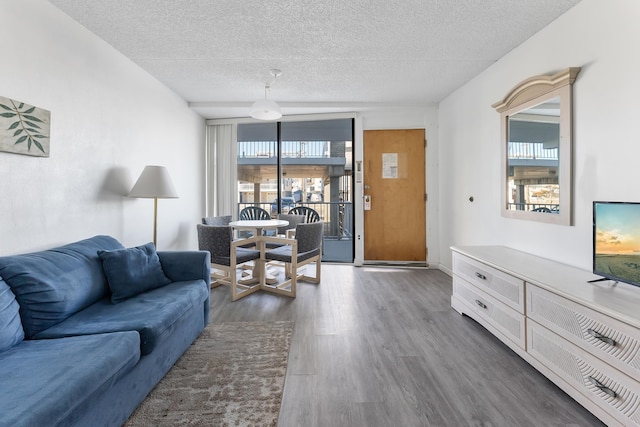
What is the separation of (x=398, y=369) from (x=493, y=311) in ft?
3.00

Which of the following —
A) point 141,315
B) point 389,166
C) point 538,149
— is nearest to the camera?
point 141,315

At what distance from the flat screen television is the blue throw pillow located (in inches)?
113

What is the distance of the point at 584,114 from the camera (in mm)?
2090

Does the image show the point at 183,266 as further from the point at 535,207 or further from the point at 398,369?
the point at 535,207

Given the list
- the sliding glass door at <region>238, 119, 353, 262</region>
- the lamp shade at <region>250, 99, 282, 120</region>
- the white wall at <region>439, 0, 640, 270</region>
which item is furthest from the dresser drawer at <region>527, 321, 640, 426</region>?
the sliding glass door at <region>238, 119, 353, 262</region>

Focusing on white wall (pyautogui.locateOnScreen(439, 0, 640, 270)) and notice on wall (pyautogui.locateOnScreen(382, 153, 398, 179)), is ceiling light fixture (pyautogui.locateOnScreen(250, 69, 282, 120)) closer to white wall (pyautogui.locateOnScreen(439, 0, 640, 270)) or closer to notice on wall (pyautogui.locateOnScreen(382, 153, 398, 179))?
notice on wall (pyautogui.locateOnScreen(382, 153, 398, 179))

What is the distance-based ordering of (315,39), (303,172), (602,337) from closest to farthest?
(602,337) < (315,39) < (303,172)

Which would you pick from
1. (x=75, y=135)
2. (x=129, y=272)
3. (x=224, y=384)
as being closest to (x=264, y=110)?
(x=75, y=135)

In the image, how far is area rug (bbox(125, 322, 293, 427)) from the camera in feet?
4.96

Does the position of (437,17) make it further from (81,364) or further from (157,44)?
(81,364)

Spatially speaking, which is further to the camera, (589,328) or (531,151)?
(531,151)

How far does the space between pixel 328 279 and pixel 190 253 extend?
6.58ft

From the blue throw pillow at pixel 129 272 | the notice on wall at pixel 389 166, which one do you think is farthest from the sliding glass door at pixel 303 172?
the blue throw pillow at pixel 129 272

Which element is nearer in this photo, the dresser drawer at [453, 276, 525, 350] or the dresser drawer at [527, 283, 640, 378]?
the dresser drawer at [527, 283, 640, 378]
